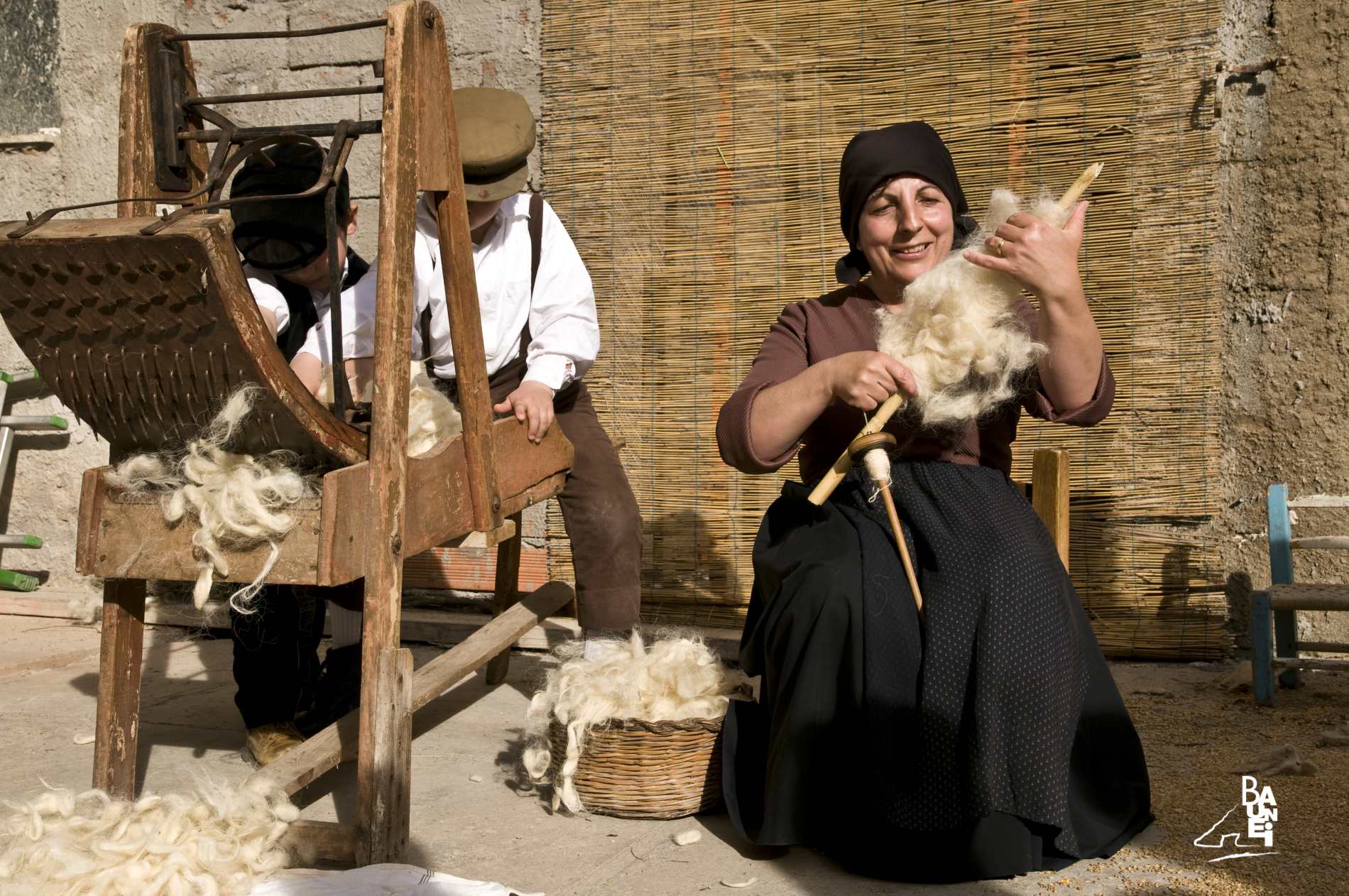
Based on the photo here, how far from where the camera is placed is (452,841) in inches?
107

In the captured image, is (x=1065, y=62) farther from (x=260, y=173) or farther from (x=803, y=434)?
(x=260, y=173)

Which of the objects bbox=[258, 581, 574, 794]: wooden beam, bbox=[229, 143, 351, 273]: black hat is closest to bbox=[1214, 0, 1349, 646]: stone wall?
bbox=[258, 581, 574, 794]: wooden beam

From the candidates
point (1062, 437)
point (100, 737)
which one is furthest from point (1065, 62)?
point (100, 737)

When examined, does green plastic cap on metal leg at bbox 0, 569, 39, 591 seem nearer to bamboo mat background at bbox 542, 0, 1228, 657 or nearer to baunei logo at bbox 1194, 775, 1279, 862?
bamboo mat background at bbox 542, 0, 1228, 657

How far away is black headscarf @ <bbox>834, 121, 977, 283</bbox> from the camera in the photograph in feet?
9.02

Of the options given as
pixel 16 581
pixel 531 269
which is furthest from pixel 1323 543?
pixel 16 581

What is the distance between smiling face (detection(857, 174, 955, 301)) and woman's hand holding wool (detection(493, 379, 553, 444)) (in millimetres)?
934

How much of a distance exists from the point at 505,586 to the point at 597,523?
2.35ft

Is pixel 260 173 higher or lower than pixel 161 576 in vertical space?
higher

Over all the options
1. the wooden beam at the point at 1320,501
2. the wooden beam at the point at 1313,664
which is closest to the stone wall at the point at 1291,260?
the wooden beam at the point at 1320,501

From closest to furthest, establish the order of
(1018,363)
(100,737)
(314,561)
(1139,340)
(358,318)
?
(314,561), (1018,363), (100,737), (358,318), (1139,340)

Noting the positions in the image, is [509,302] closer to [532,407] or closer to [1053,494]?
[532,407]

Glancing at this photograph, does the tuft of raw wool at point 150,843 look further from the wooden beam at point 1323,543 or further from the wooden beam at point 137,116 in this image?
the wooden beam at point 1323,543

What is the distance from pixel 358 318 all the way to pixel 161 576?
1.09m
